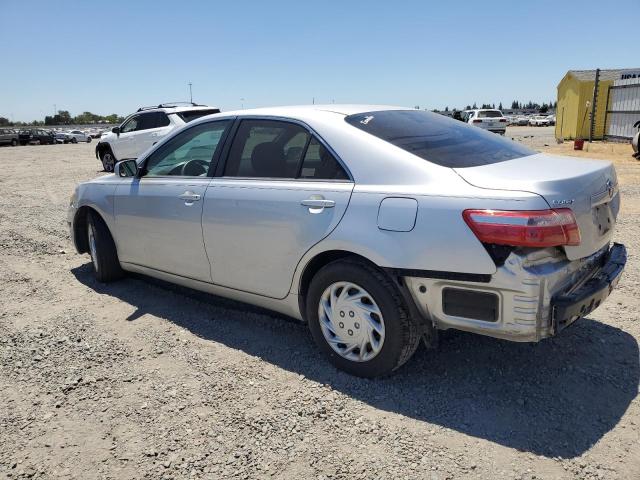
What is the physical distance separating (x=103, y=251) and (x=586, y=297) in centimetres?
413

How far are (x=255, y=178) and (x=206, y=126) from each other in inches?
30.8

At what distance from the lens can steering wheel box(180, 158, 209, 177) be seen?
3.96 m

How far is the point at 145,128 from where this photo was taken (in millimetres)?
14219

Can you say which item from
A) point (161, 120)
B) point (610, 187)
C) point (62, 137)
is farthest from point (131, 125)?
point (62, 137)

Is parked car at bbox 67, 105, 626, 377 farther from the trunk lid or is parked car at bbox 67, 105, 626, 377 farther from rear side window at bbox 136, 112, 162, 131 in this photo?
rear side window at bbox 136, 112, 162, 131

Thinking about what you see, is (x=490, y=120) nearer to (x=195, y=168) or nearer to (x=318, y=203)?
(x=195, y=168)

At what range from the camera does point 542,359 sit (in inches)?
131

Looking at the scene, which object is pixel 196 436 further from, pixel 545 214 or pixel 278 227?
pixel 545 214

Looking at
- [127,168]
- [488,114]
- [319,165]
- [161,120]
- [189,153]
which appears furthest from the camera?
[488,114]

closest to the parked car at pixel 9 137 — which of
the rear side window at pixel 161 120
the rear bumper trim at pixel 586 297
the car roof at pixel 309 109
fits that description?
the rear side window at pixel 161 120

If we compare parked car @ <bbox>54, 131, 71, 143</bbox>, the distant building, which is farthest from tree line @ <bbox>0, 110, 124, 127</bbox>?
the distant building

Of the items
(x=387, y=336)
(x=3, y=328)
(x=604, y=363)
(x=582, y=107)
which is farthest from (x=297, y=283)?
(x=582, y=107)

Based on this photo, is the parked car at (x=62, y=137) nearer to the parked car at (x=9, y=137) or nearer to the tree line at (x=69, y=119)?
the parked car at (x=9, y=137)

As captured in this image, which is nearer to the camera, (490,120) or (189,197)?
(189,197)
